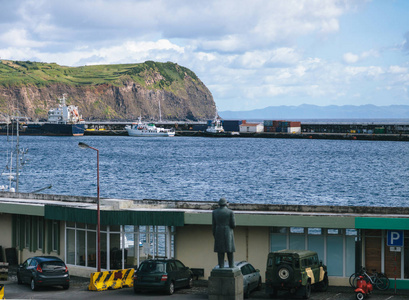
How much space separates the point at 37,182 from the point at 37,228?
77.6 meters

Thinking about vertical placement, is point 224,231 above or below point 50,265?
above

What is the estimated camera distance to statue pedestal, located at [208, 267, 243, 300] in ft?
70.1

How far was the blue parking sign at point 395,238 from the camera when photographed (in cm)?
2667

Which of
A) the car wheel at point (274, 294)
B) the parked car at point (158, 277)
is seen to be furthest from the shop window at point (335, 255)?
the parked car at point (158, 277)

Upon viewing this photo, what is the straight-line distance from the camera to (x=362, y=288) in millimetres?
24453

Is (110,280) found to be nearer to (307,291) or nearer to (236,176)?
(307,291)

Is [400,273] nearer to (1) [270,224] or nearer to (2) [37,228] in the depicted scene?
(1) [270,224]

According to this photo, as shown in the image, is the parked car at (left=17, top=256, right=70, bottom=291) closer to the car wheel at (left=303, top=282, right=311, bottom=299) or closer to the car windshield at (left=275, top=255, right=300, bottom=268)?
the car windshield at (left=275, top=255, right=300, bottom=268)

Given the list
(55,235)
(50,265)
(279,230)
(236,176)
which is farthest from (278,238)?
(236,176)

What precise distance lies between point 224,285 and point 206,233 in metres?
7.79

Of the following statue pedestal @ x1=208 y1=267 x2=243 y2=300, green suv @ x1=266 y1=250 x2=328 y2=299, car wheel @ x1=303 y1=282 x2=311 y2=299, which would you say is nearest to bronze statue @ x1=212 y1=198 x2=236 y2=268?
statue pedestal @ x1=208 y1=267 x2=243 y2=300

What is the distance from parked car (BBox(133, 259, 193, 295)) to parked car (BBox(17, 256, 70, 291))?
3.52 metres

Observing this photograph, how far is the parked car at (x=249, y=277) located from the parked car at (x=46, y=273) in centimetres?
715

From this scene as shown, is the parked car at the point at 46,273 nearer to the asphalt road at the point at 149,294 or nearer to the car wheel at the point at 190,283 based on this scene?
the asphalt road at the point at 149,294
